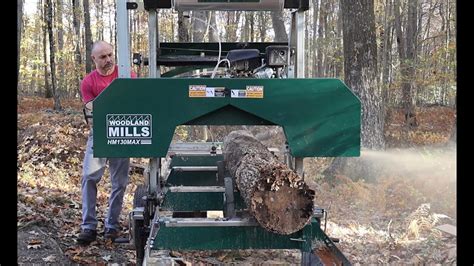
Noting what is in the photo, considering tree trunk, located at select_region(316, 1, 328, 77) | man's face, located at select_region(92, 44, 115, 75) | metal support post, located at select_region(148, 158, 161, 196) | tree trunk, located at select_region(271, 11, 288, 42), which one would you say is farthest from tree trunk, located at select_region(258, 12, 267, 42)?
metal support post, located at select_region(148, 158, 161, 196)

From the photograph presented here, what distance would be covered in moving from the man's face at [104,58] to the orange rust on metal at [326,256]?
3165 millimetres

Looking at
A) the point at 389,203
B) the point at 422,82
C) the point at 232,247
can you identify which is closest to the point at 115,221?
the point at 232,247

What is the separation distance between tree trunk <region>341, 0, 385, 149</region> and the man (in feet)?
16.3

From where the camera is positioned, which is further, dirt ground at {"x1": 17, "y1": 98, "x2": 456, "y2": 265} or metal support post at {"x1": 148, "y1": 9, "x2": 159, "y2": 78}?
dirt ground at {"x1": 17, "y1": 98, "x2": 456, "y2": 265}

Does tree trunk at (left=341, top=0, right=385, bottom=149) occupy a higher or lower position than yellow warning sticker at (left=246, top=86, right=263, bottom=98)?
higher

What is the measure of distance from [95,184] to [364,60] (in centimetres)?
552

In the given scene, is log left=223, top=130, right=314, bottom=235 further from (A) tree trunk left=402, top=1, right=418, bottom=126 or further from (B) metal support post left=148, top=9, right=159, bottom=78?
(A) tree trunk left=402, top=1, right=418, bottom=126

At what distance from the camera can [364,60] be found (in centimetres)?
913

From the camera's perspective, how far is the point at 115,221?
19.2 feet

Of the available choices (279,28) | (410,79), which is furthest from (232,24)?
(410,79)

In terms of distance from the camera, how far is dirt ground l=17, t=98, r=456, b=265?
18.4 ft

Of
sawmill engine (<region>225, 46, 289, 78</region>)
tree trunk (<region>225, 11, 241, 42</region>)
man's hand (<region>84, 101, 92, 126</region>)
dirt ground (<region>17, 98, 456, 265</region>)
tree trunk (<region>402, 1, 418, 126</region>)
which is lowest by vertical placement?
dirt ground (<region>17, 98, 456, 265</region>)
